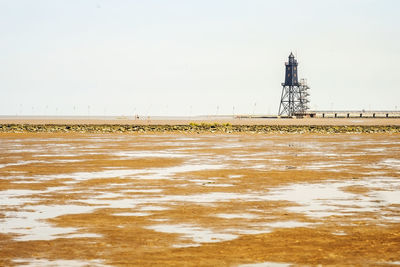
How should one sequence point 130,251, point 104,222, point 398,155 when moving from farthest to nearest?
point 398,155 → point 104,222 → point 130,251

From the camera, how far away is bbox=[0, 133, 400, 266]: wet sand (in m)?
10.2

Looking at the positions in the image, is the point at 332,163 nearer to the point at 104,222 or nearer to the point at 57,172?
the point at 57,172

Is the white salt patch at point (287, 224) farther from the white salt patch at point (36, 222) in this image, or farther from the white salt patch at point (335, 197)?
the white salt patch at point (36, 222)

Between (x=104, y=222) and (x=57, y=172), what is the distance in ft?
37.5

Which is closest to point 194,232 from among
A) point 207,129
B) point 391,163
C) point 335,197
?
point 335,197

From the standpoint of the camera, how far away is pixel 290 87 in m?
184

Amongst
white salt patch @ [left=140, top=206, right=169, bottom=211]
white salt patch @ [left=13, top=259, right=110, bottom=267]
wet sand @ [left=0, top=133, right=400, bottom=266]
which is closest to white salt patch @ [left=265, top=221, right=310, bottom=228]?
wet sand @ [left=0, top=133, right=400, bottom=266]

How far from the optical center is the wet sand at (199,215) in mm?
Result: 10164

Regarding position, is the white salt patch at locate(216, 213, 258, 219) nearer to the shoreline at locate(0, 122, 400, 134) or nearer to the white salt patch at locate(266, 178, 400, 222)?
the white salt patch at locate(266, 178, 400, 222)

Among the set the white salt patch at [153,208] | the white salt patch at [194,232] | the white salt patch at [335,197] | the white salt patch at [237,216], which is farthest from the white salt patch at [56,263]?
the white salt patch at [335,197]

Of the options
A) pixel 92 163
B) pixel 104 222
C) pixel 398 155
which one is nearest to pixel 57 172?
pixel 92 163

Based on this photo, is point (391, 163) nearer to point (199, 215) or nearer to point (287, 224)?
point (199, 215)

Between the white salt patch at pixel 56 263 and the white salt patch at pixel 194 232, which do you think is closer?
the white salt patch at pixel 56 263

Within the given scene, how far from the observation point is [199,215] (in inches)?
552
